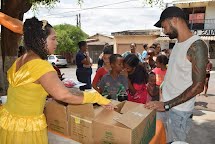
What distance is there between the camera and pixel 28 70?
185 centimetres

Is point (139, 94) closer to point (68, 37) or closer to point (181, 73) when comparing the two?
point (181, 73)

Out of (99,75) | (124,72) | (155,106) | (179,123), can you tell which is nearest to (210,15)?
(99,75)

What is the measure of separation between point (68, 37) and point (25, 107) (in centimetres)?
2830

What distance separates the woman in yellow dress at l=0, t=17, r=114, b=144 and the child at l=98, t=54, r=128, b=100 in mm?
1927

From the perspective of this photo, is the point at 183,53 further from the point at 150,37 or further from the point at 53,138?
the point at 150,37

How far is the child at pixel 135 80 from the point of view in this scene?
396 centimetres

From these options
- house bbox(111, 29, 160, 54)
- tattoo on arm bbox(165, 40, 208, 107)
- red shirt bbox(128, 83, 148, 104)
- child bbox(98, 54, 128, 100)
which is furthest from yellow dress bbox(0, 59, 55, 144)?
house bbox(111, 29, 160, 54)

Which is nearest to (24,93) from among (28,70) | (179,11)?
(28,70)

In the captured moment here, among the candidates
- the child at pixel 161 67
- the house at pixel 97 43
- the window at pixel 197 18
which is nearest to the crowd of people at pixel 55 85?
the child at pixel 161 67

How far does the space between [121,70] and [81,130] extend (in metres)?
1.98

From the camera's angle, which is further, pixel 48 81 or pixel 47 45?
pixel 47 45

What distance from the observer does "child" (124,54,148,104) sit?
13.0 feet

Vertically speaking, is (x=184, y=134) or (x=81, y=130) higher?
(x=81, y=130)

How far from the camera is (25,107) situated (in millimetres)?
1918
